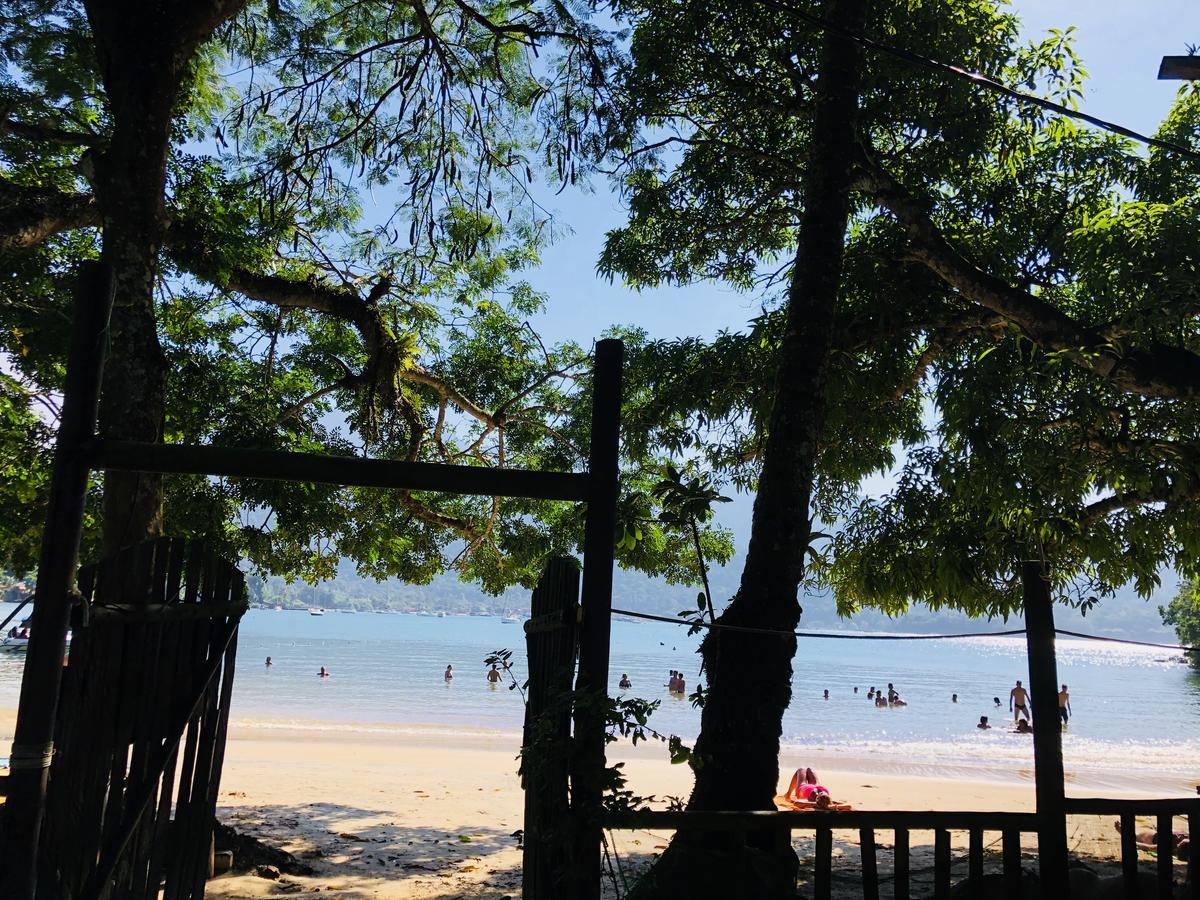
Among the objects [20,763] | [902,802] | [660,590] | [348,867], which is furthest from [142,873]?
[660,590]

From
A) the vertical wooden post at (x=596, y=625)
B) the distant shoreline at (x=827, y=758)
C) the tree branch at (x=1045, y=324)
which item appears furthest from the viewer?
the distant shoreline at (x=827, y=758)

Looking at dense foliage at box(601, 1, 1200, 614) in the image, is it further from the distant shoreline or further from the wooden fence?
the distant shoreline

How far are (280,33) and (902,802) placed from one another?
15040 millimetres

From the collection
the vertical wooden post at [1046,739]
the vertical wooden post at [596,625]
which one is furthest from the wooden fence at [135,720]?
the vertical wooden post at [1046,739]

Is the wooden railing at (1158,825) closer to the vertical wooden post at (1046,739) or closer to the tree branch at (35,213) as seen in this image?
the vertical wooden post at (1046,739)

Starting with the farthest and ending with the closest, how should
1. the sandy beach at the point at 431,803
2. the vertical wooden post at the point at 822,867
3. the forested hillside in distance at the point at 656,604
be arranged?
1. the forested hillside in distance at the point at 656,604
2. the sandy beach at the point at 431,803
3. the vertical wooden post at the point at 822,867

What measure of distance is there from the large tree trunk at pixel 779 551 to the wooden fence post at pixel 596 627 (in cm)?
130

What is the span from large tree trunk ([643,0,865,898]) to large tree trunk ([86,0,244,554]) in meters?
3.23

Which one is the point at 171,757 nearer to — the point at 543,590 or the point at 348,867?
the point at 543,590

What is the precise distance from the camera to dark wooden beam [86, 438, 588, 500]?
3129mm

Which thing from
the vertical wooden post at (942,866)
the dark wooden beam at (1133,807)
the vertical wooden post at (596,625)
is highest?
the vertical wooden post at (596,625)

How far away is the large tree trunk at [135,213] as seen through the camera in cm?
471

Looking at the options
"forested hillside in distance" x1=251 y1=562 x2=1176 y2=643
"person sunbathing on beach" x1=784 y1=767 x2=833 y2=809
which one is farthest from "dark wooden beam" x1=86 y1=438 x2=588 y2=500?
"forested hillside in distance" x1=251 y1=562 x2=1176 y2=643

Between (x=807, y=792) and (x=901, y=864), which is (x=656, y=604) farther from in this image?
(x=901, y=864)
